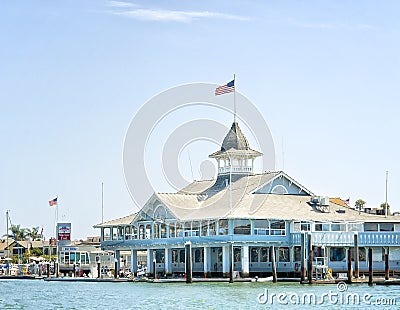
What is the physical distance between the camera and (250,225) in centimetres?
8181

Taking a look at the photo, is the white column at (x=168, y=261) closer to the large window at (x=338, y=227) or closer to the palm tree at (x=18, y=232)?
the large window at (x=338, y=227)

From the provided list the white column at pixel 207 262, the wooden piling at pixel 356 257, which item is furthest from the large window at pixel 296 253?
the wooden piling at pixel 356 257

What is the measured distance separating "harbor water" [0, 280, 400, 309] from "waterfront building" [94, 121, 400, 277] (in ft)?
22.6

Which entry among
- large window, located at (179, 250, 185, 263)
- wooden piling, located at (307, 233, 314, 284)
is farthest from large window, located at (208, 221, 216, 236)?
wooden piling, located at (307, 233, 314, 284)

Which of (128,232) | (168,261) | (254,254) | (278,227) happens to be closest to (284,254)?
(254,254)

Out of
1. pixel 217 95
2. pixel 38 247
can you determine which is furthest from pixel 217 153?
pixel 38 247

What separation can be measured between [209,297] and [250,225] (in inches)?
798

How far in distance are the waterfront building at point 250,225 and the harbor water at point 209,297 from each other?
6899 millimetres

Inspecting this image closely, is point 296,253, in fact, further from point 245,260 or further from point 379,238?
point 379,238

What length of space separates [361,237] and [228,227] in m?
10.5

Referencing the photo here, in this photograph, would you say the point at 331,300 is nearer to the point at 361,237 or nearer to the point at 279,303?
the point at 279,303

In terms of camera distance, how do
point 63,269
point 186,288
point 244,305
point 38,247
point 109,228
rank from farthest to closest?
point 38,247, point 63,269, point 109,228, point 186,288, point 244,305

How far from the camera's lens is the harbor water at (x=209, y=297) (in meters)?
56.3

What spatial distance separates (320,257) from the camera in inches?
3118
